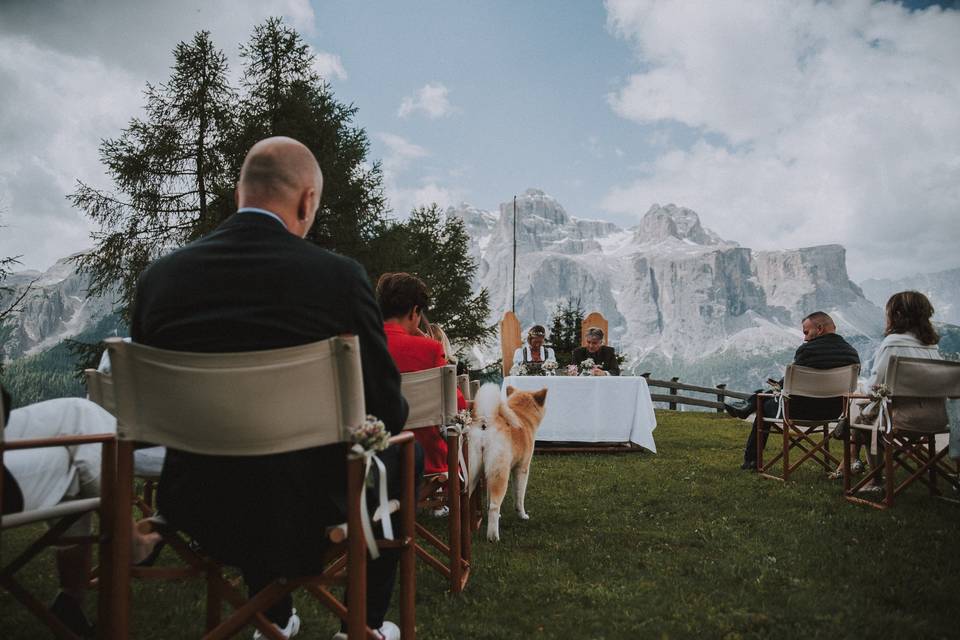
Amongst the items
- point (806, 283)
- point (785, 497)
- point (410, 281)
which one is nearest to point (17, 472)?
point (410, 281)

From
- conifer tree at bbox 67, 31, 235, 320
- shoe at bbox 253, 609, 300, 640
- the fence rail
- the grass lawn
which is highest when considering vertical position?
conifer tree at bbox 67, 31, 235, 320

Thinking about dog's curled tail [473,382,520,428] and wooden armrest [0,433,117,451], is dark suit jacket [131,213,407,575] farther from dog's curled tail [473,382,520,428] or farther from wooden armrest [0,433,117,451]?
dog's curled tail [473,382,520,428]

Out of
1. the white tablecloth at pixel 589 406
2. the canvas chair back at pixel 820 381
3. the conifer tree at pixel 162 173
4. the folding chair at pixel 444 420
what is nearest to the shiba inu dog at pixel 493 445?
the folding chair at pixel 444 420

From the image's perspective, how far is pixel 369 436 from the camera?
1.60 m

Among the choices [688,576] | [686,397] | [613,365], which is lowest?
[686,397]

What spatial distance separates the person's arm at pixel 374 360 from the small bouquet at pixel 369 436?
0.19m

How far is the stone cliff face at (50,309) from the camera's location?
9.73 metres

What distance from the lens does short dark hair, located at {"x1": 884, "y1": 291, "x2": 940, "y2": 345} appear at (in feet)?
17.6

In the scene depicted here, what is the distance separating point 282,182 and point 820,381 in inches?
225

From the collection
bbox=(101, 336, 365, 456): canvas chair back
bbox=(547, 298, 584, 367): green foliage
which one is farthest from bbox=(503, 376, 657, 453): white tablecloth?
bbox=(547, 298, 584, 367): green foliage

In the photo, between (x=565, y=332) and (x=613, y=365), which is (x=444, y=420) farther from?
(x=565, y=332)

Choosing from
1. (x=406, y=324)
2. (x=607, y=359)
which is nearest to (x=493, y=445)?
(x=406, y=324)

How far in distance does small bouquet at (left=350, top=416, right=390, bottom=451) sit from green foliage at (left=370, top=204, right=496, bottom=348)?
564 inches

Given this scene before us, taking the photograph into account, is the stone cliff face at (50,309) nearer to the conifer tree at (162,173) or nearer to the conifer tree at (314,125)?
the conifer tree at (162,173)
